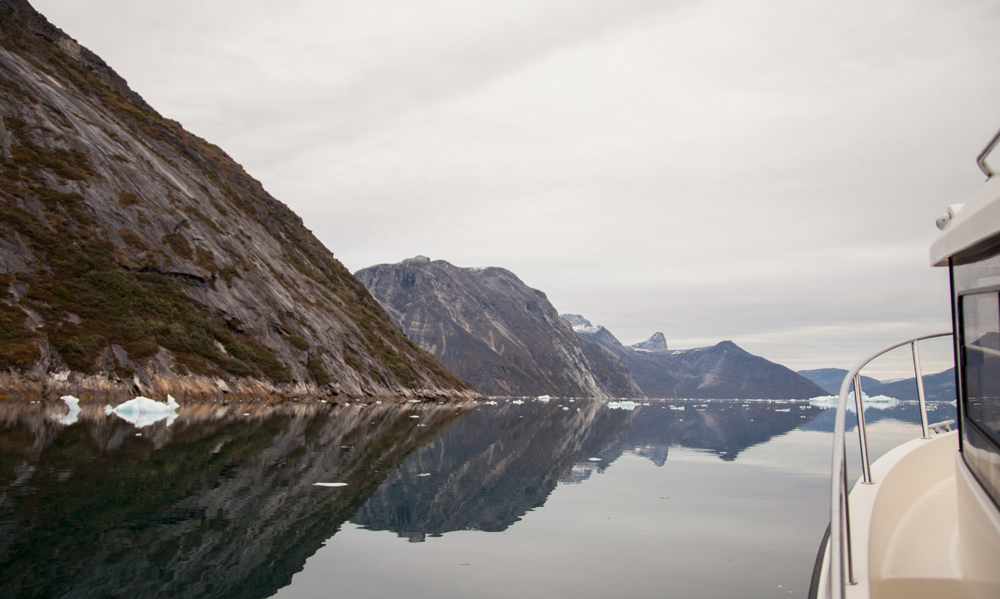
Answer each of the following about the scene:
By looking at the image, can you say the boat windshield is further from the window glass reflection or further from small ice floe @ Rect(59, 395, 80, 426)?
small ice floe @ Rect(59, 395, 80, 426)

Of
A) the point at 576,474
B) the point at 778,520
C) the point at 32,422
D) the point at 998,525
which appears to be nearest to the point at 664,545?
the point at 778,520

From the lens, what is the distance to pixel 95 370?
145 ft

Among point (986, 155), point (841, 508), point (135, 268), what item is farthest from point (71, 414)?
point (986, 155)

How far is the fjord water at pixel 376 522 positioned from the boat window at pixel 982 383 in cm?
389

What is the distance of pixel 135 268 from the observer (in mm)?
58531

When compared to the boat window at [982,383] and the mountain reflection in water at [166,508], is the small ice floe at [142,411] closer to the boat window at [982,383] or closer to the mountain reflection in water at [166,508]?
the mountain reflection in water at [166,508]

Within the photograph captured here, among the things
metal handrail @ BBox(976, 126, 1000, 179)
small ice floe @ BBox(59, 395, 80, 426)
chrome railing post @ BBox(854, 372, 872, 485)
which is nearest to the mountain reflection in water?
small ice floe @ BBox(59, 395, 80, 426)

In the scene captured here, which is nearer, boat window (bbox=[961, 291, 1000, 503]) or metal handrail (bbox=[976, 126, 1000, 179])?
boat window (bbox=[961, 291, 1000, 503])

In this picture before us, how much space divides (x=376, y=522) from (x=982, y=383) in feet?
33.1

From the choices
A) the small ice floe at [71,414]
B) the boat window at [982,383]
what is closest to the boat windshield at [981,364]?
the boat window at [982,383]

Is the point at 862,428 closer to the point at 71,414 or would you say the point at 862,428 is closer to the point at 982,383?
the point at 982,383

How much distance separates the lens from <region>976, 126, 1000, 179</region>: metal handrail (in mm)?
5403

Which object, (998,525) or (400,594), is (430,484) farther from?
(998,525)

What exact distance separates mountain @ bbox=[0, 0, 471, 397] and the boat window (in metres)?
48.3
